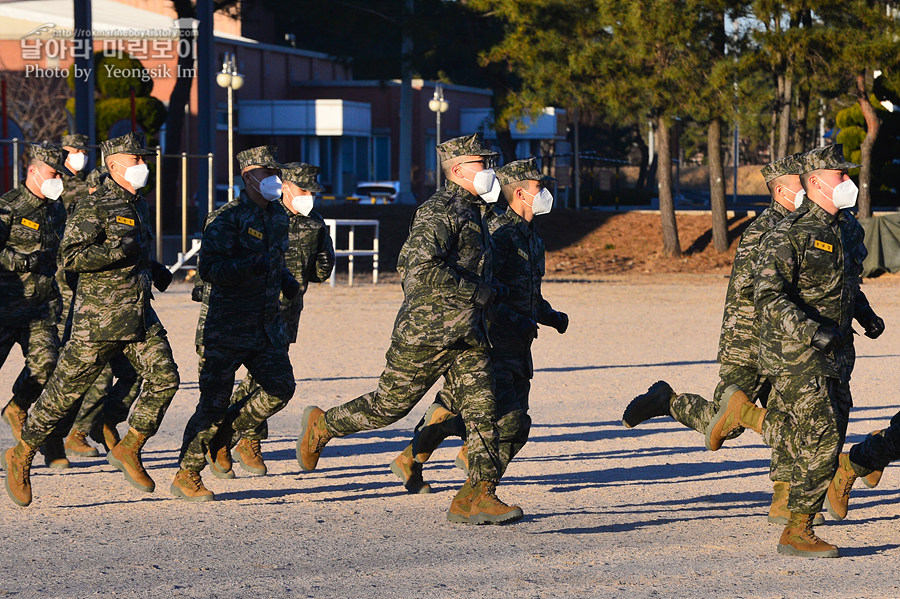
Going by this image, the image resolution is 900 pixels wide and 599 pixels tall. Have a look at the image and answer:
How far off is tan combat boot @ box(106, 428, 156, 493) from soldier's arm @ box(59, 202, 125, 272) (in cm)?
93

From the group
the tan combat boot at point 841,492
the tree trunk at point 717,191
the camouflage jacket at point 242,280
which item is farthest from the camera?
the tree trunk at point 717,191

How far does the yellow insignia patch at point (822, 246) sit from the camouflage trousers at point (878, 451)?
1.00 meters

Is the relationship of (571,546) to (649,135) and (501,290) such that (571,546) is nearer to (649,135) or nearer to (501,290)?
(501,290)

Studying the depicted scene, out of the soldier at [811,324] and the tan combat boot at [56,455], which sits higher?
the soldier at [811,324]

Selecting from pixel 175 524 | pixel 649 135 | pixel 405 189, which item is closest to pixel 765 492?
pixel 175 524

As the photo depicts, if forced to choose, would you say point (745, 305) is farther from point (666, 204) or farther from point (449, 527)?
point (666, 204)

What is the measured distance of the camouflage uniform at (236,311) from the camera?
7.47 m

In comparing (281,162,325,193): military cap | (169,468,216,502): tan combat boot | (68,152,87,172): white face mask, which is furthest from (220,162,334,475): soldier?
(68,152,87,172): white face mask

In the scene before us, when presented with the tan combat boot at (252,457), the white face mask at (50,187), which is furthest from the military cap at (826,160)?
the white face mask at (50,187)

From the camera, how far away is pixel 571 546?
661 cm

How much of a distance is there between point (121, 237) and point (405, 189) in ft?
131

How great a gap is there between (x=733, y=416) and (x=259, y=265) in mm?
2564

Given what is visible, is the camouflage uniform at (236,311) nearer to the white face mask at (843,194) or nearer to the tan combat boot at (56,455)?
the tan combat boot at (56,455)

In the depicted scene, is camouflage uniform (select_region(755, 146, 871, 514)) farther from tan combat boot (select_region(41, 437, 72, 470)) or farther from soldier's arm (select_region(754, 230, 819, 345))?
tan combat boot (select_region(41, 437, 72, 470))
